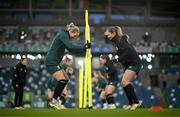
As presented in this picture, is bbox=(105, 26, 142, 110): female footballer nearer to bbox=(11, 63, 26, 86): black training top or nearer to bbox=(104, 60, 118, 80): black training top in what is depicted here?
bbox=(104, 60, 118, 80): black training top

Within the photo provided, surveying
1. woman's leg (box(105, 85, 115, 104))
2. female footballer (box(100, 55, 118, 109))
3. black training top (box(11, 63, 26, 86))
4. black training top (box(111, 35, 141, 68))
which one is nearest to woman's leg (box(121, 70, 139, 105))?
black training top (box(111, 35, 141, 68))

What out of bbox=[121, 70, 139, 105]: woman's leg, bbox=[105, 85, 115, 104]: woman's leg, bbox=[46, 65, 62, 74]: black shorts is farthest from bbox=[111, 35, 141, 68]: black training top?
bbox=[105, 85, 115, 104]: woman's leg

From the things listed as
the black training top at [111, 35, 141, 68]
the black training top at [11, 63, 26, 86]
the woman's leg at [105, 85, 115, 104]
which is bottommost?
the woman's leg at [105, 85, 115, 104]

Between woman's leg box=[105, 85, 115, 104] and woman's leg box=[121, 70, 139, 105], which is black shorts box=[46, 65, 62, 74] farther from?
woman's leg box=[105, 85, 115, 104]

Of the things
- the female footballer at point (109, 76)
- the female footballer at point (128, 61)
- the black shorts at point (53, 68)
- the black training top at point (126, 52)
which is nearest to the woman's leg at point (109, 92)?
the female footballer at point (109, 76)

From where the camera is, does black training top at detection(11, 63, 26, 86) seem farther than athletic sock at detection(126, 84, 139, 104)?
Yes

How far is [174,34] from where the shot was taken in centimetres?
2903

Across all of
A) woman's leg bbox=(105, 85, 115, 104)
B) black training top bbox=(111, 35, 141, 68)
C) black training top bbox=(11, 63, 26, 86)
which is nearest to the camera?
black training top bbox=(111, 35, 141, 68)

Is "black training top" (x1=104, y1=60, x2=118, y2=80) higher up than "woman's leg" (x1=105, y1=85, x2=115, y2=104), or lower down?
higher up

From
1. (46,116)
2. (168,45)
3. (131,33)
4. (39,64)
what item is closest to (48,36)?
(39,64)

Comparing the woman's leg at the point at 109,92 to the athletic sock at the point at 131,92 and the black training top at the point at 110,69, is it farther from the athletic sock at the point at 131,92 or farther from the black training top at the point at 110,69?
the athletic sock at the point at 131,92

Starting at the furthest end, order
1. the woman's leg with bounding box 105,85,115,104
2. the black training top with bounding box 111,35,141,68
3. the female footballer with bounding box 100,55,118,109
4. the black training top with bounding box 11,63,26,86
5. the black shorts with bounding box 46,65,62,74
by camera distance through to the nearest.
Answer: the black training top with bounding box 11,63,26,86 → the woman's leg with bounding box 105,85,115,104 → the female footballer with bounding box 100,55,118,109 → the black training top with bounding box 111,35,141,68 → the black shorts with bounding box 46,65,62,74

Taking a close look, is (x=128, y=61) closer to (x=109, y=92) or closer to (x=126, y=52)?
(x=126, y=52)

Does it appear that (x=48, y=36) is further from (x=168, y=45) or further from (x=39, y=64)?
(x=168, y=45)
